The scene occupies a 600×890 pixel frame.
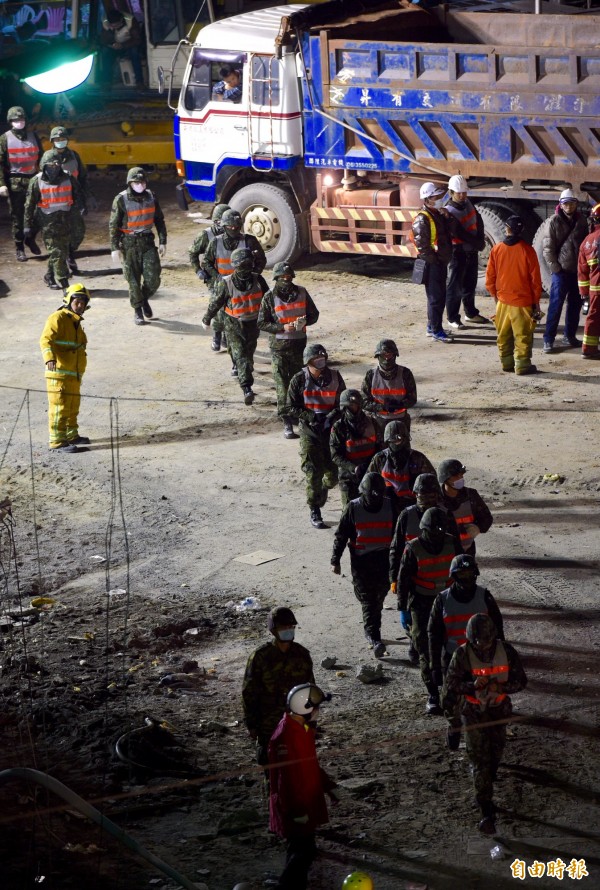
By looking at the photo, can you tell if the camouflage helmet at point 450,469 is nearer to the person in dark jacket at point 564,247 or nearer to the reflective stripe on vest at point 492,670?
the reflective stripe on vest at point 492,670

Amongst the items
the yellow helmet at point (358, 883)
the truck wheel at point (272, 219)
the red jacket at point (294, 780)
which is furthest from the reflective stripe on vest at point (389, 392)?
the truck wheel at point (272, 219)

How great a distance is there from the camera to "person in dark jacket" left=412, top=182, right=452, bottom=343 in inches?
594

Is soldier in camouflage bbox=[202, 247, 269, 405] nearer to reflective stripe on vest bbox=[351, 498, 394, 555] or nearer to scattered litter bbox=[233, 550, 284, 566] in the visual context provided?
scattered litter bbox=[233, 550, 284, 566]

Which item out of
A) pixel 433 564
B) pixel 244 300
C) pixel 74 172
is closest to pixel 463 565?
pixel 433 564

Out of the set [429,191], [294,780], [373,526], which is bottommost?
[294,780]

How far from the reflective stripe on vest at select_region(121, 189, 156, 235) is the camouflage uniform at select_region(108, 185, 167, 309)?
2 centimetres

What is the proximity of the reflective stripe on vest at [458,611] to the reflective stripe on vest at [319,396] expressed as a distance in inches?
140

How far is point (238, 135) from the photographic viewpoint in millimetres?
18625

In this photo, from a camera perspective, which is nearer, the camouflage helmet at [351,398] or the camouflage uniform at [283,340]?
the camouflage helmet at [351,398]

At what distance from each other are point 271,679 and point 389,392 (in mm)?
4079

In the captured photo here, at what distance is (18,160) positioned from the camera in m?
19.7

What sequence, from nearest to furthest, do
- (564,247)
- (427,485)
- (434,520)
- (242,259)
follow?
(434,520) → (427,485) → (242,259) → (564,247)

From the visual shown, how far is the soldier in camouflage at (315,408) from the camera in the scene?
10906mm

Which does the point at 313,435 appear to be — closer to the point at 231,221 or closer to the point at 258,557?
the point at 258,557
